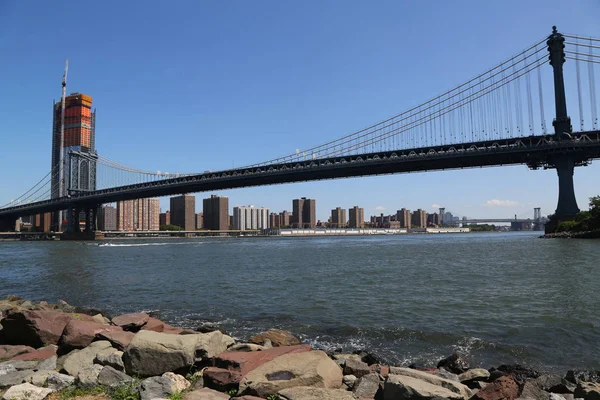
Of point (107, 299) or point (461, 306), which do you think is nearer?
point (461, 306)

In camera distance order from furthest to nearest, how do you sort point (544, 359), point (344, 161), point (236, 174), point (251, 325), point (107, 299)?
point (236, 174) → point (344, 161) → point (107, 299) → point (251, 325) → point (544, 359)

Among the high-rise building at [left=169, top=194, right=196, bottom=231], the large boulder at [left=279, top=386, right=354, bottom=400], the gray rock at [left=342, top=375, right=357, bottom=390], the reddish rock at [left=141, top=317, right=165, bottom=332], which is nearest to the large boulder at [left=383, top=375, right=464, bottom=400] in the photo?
the large boulder at [left=279, top=386, right=354, bottom=400]

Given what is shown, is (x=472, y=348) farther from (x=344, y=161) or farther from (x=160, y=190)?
(x=160, y=190)

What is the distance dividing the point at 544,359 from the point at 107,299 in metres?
12.7

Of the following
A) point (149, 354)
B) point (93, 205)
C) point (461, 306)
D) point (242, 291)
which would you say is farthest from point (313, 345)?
point (93, 205)

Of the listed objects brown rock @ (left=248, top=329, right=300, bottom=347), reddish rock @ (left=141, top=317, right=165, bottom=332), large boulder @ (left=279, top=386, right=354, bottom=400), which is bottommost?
brown rock @ (left=248, top=329, right=300, bottom=347)

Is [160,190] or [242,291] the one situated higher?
[160,190]

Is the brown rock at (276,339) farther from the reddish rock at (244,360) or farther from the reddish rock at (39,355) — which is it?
the reddish rock at (39,355)

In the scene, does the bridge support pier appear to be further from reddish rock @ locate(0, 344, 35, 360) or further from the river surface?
reddish rock @ locate(0, 344, 35, 360)

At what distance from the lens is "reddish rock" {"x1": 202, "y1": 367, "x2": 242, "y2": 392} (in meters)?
4.70

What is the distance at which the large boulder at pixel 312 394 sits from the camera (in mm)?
Answer: 4102

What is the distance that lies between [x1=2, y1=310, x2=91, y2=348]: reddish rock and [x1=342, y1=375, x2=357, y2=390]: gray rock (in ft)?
16.1

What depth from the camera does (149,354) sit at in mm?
5289

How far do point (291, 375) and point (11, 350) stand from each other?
4.63m
